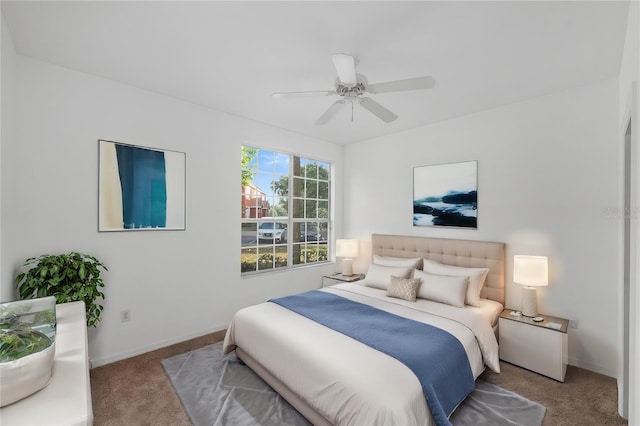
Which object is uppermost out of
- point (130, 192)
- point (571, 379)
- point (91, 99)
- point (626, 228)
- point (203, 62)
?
point (203, 62)

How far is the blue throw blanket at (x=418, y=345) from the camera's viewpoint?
188 centimetres

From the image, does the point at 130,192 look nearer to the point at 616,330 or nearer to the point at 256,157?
the point at 256,157

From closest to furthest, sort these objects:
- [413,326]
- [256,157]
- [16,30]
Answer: [16,30]
[413,326]
[256,157]

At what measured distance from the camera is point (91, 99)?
2771 millimetres

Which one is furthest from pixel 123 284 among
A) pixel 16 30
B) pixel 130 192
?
pixel 16 30

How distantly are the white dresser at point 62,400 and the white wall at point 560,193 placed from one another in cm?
375

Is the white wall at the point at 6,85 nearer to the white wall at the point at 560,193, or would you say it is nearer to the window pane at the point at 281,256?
the window pane at the point at 281,256

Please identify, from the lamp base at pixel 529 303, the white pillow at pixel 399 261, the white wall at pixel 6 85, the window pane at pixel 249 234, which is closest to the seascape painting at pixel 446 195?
the white pillow at pixel 399 261

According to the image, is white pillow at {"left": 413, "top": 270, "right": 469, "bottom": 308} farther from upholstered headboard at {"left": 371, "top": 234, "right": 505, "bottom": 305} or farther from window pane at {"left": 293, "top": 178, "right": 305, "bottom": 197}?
window pane at {"left": 293, "top": 178, "right": 305, "bottom": 197}

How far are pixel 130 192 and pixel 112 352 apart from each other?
1578 mm

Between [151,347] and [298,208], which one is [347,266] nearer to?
[298,208]

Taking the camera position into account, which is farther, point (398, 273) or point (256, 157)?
point (256, 157)

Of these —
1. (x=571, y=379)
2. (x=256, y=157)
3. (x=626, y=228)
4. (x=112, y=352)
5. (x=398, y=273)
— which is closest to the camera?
(x=626, y=228)

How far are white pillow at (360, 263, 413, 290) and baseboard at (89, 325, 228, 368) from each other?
196 centimetres
